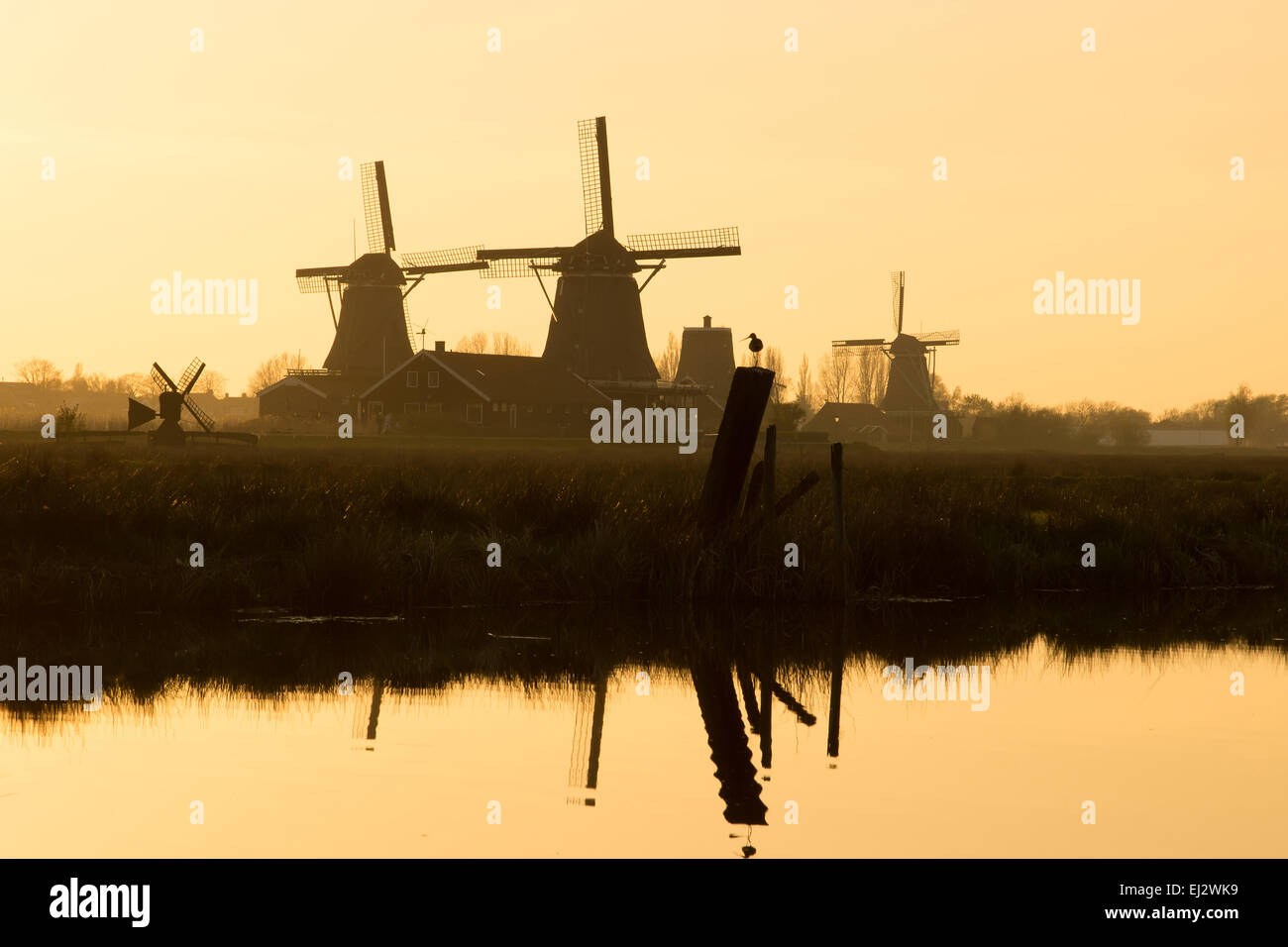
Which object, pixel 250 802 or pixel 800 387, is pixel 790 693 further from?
pixel 800 387

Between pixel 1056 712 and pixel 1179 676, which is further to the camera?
pixel 1179 676

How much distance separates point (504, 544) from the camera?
16.3 metres

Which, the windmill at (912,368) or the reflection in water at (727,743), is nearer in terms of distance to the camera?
the reflection in water at (727,743)

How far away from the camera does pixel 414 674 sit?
1173cm

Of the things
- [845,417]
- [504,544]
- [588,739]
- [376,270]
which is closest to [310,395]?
[376,270]

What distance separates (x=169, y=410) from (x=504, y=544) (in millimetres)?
39097

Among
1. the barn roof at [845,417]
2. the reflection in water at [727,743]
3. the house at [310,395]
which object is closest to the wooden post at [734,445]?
the reflection in water at [727,743]

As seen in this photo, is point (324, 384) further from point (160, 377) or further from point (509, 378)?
point (160, 377)

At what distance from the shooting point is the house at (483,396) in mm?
64500

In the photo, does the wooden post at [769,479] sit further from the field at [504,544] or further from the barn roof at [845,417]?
the barn roof at [845,417]

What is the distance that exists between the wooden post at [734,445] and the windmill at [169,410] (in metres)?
36.2
